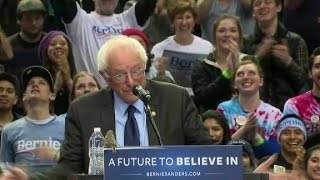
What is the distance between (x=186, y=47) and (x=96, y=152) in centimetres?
541

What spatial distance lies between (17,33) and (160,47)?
5.13 feet

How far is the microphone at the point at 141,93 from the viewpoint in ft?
16.1

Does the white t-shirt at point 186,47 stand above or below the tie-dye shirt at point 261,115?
above

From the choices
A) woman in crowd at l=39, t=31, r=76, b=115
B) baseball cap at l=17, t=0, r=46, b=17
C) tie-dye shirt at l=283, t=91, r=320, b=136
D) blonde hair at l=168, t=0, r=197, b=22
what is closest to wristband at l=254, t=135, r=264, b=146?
tie-dye shirt at l=283, t=91, r=320, b=136

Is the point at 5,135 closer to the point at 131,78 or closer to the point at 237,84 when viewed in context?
the point at 237,84

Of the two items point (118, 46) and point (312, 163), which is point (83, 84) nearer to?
point (312, 163)

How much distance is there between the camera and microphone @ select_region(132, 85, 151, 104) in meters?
4.92

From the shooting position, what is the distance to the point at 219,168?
4.33m

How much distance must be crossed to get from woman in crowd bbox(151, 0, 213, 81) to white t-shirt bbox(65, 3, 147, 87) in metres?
0.49

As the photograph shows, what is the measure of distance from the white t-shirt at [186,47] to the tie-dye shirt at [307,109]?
1479 mm

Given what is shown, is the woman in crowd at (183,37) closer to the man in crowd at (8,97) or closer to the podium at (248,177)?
the man in crowd at (8,97)

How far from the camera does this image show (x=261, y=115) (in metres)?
9.04

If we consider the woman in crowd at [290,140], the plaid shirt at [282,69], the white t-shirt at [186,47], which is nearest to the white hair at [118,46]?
the woman in crowd at [290,140]

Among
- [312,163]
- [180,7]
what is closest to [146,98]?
[312,163]
